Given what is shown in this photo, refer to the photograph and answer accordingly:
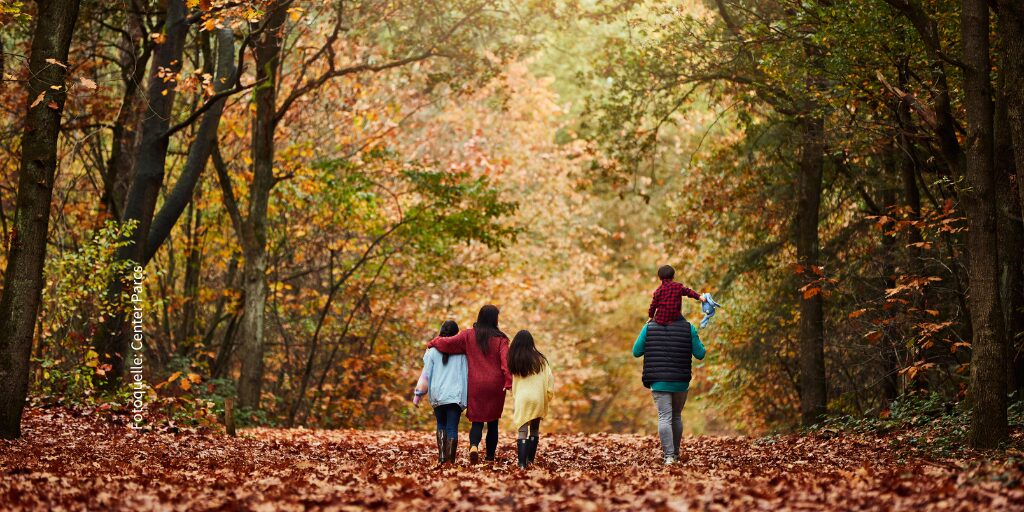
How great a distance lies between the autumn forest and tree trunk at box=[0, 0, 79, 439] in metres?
0.04

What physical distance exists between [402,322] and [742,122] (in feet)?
40.1

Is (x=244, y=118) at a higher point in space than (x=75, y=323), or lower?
higher

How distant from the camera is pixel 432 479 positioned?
896 centimetres

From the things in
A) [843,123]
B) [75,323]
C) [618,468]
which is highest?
[843,123]

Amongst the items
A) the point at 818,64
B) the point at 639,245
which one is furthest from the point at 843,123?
the point at 639,245

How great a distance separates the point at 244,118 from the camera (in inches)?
1016

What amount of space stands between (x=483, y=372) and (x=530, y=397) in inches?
26.1

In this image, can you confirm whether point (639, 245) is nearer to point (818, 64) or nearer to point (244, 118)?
point (244, 118)

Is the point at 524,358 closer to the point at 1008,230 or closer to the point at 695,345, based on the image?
the point at 695,345

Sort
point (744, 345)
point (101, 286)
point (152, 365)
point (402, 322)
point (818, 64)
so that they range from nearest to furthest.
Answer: point (818, 64)
point (101, 286)
point (744, 345)
point (152, 365)
point (402, 322)

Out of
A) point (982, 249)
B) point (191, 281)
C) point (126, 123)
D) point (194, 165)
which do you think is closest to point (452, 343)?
point (982, 249)

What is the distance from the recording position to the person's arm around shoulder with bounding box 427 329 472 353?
11.5 meters

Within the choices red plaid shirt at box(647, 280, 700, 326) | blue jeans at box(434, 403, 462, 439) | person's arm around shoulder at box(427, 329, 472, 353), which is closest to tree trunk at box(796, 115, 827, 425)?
red plaid shirt at box(647, 280, 700, 326)

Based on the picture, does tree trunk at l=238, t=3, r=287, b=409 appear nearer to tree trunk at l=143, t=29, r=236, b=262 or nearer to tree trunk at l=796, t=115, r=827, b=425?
tree trunk at l=143, t=29, r=236, b=262
